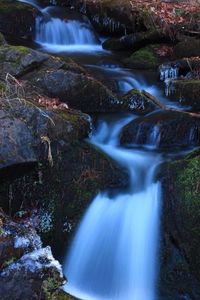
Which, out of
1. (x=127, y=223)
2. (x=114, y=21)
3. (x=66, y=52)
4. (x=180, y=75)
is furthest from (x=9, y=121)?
(x=114, y=21)

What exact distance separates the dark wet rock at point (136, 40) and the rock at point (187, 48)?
911 millimetres

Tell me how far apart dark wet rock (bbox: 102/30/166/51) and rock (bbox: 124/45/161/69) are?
63 centimetres

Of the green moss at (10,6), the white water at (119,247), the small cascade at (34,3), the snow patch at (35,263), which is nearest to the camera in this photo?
the snow patch at (35,263)

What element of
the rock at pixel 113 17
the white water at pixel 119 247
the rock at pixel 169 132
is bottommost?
the white water at pixel 119 247

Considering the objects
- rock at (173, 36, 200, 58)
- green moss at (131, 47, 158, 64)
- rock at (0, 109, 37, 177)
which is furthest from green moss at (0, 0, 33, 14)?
rock at (0, 109, 37, 177)

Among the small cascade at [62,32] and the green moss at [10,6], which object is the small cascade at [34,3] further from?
the small cascade at [62,32]

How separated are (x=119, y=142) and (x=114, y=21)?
22.1ft

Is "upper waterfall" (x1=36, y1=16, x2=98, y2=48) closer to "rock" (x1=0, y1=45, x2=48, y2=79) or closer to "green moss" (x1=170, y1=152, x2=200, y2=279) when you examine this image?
"rock" (x1=0, y1=45, x2=48, y2=79)

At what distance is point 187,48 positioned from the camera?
1133 cm

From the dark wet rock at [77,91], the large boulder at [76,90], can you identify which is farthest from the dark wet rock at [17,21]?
the dark wet rock at [77,91]

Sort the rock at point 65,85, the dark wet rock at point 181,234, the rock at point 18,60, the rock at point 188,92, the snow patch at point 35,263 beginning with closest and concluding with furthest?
the snow patch at point 35,263, the dark wet rock at point 181,234, the rock at point 65,85, the rock at point 18,60, the rock at point 188,92

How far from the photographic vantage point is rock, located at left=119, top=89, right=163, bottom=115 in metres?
8.27

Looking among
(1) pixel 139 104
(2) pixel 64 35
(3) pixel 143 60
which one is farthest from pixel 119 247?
(2) pixel 64 35

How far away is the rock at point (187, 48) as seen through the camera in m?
11.2
